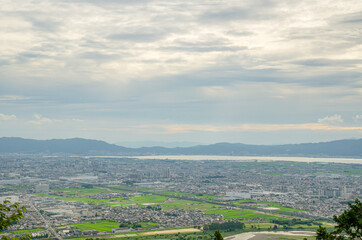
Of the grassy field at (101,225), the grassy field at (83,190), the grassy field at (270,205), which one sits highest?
the grassy field at (270,205)

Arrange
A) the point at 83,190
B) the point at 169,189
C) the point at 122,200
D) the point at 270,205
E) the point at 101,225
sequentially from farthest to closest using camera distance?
the point at 169,189
the point at 83,190
the point at 122,200
the point at 270,205
the point at 101,225

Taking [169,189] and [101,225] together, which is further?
[169,189]

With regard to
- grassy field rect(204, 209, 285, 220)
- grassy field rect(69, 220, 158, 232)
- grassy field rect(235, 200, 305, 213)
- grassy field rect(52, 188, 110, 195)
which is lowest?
grassy field rect(69, 220, 158, 232)

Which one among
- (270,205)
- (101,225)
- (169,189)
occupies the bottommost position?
(101,225)

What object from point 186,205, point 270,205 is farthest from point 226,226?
point 270,205

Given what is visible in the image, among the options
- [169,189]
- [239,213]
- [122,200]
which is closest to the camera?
[239,213]

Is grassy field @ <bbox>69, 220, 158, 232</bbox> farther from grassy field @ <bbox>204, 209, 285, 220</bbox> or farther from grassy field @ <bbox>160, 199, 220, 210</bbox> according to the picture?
grassy field @ <bbox>160, 199, 220, 210</bbox>

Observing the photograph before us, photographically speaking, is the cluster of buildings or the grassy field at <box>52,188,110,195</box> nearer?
the cluster of buildings

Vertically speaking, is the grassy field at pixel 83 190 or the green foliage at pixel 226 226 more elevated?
the green foliage at pixel 226 226

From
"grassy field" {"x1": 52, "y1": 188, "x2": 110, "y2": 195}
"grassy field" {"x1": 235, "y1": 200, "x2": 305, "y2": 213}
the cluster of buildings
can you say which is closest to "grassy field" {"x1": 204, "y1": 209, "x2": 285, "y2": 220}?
the cluster of buildings

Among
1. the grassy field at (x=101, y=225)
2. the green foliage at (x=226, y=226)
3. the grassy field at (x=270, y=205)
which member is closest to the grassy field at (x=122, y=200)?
the grassy field at (x=270, y=205)

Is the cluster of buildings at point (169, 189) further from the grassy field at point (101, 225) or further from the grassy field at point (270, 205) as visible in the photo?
the grassy field at point (270, 205)

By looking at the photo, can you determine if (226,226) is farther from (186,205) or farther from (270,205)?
(270,205)
